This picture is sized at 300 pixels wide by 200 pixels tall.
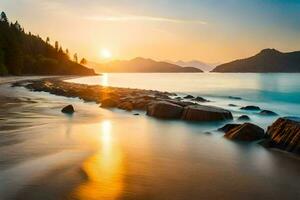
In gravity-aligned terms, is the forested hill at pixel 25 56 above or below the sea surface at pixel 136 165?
above

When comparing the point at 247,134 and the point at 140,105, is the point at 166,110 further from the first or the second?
the point at 247,134

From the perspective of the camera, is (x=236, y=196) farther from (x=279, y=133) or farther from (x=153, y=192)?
(x=279, y=133)

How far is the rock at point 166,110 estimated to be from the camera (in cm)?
2305

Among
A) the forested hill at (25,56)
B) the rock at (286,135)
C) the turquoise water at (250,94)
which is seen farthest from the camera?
the forested hill at (25,56)

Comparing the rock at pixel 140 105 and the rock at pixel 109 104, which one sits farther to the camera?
the rock at pixel 109 104

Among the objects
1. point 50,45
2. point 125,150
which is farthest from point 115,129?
point 50,45

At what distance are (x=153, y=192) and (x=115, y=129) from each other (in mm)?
10739

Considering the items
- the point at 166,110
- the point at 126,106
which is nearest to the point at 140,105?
the point at 126,106

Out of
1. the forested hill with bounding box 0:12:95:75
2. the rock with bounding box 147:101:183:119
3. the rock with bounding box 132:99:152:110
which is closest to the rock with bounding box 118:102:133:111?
the rock with bounding box 132:99:152:110

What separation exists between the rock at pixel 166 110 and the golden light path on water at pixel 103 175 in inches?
353

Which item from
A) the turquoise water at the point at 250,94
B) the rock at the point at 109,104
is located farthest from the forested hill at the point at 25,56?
the rock at the point at 109,104

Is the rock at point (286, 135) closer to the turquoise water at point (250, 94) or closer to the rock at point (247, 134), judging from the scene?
the rock at point (247, 134)

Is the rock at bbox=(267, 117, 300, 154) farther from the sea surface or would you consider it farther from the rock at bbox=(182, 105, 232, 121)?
the rock at bbox=(182, 105, 232, 121)

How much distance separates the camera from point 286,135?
14.4m
